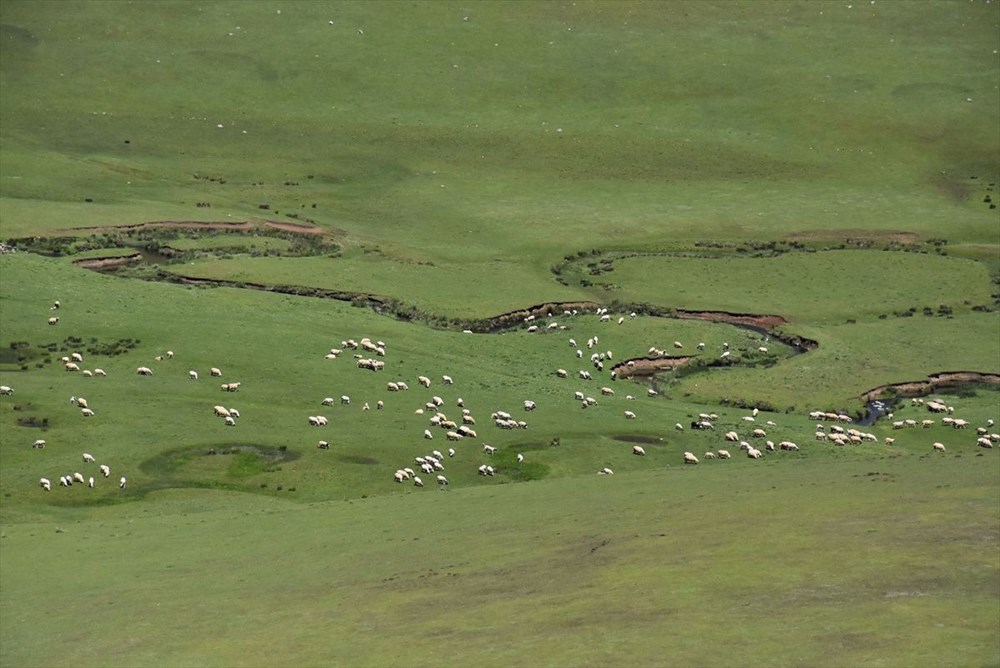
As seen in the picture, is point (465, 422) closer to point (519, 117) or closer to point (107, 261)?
point (107, 261)

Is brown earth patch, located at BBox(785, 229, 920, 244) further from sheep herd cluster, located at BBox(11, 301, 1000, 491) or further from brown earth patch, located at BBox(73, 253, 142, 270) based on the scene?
brown earth patch, located at BBox(73, 253, 142, 270)

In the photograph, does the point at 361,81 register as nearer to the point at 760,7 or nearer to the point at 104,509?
the point at 760,7

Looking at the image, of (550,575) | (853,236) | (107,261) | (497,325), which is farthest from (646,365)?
(550,575)

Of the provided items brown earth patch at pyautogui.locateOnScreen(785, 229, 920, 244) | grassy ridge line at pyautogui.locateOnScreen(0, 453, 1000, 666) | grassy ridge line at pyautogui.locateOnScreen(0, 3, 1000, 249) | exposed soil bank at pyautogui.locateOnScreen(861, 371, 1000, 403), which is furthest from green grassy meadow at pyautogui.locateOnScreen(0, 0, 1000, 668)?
exposed soil bank at pyautogui.locateOnScreen(861, 371, 1000, 403)

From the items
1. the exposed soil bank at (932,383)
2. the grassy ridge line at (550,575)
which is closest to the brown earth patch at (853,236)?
the exposed soil bank at (932,383)

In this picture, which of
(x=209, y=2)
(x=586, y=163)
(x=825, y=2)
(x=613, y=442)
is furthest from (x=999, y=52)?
(x=613, y=442)

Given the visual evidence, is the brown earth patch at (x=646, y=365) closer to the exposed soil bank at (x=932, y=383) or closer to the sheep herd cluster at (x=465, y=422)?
the sheep herd cluster at (x=465, y=422)
